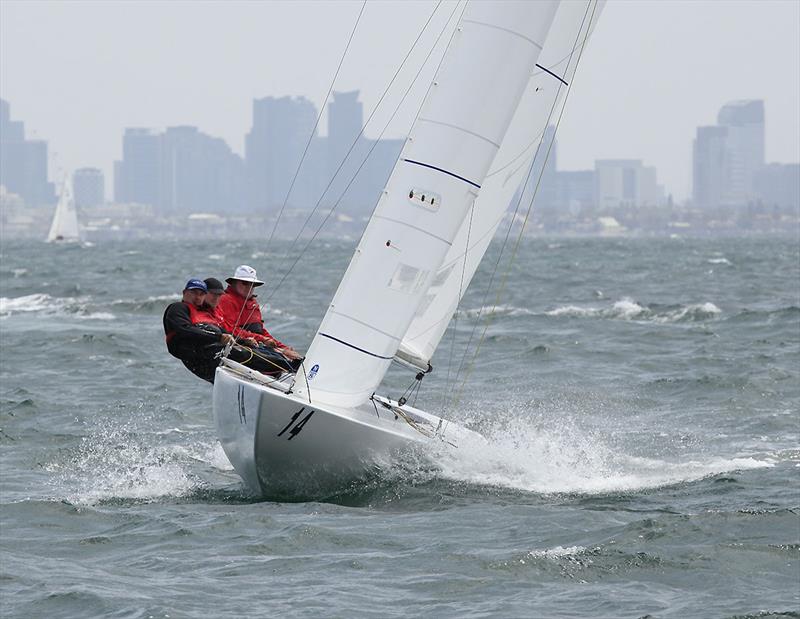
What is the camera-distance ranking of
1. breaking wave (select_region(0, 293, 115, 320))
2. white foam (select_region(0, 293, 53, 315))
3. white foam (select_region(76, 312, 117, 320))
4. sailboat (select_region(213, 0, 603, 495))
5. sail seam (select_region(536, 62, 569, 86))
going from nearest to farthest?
sailboat (select_region(213, 0, 603, 495)) → sail seam (select_region(536, 62, 569, 86)) → white foam (select_region(76, 312, 117, 320)) → breaking wave (select_region(0, 293, 115, 320)) → white foam (select_region(0, 293, 53, 315))

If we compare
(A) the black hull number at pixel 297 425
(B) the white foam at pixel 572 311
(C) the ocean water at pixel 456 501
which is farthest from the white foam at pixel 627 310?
(A) the black hull number at pixel 297 425

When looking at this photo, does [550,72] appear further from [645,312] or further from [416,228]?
[645,312]

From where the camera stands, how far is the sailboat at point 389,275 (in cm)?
916

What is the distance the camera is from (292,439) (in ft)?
29.8

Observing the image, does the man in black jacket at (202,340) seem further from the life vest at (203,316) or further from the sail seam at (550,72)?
the sail seam at (550,72)

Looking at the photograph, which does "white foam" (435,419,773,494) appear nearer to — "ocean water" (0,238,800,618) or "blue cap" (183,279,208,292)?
"ocean water" (0,238,800,618)

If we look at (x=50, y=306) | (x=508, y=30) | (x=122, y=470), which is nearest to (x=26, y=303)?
(x=50, y=306)

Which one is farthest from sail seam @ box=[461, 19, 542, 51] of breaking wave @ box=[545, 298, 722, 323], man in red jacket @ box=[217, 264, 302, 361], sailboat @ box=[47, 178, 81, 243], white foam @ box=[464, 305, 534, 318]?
sailboat @ box=[47, 178, 81, 243]

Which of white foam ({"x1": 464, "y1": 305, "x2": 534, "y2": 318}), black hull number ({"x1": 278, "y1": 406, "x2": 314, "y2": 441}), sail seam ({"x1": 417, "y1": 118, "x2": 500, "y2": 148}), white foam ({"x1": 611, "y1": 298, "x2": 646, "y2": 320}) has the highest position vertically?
sail seam ({"x1": 417, "y1": 118, "x2": 500, "y2": 148})

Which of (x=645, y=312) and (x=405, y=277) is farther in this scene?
(x=645, y=312)

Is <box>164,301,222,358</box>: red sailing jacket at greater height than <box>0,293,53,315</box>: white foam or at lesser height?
greater

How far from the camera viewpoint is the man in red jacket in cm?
1014

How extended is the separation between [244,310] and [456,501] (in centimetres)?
223

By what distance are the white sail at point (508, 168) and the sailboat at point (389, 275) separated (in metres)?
1.00
